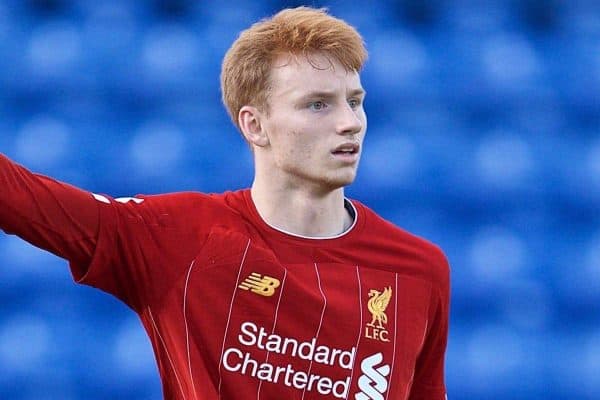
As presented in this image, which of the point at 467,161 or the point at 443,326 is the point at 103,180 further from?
the point at 443,326

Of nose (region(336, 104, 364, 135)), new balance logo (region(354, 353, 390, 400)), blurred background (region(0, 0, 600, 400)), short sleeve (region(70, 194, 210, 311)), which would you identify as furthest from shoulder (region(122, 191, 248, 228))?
blurred background (region(0, 0, 600, 400))

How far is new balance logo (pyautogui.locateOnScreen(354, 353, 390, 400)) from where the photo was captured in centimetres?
211

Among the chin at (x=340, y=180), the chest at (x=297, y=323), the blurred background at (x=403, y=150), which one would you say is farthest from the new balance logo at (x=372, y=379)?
the blurred background at (x=403, y=150)

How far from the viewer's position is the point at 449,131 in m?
3.93

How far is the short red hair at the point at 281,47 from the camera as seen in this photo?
2.21 m

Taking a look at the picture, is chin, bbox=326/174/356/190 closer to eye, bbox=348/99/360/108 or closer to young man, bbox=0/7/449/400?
young man, bbox=0/7/449/400

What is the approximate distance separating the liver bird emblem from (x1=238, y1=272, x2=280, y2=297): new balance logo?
176 millimetres

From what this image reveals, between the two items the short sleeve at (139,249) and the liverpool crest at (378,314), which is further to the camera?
the liverpool crest at (378,314)

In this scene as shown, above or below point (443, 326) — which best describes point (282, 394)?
below

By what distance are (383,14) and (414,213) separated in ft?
2.30

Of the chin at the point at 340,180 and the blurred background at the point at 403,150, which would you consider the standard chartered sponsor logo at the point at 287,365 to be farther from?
the blurred background at the point at 403,150

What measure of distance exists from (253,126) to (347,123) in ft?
0.73

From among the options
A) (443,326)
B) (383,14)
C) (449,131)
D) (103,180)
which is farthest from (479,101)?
(443,326)

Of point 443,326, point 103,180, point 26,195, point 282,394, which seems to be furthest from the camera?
point 103,180
